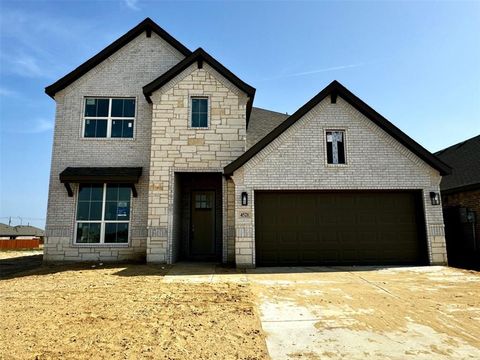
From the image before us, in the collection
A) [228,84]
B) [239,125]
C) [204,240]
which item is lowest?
[204,240]

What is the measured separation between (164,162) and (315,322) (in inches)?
314

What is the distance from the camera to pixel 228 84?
38.7 feet

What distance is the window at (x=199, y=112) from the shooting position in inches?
457

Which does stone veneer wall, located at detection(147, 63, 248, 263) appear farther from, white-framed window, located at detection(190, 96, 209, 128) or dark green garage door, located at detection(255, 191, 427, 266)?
dark green garage door, located at detection(255, 191, 427, 266)

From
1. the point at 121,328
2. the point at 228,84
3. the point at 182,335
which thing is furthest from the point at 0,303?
the point at 228,84

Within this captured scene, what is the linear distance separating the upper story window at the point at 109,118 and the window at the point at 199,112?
2.67 metres

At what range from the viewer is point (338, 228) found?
10.4 metres

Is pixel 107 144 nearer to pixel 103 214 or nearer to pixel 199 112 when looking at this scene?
pixel 103 214

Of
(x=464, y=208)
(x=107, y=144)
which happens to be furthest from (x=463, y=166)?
(x=107, y=144)

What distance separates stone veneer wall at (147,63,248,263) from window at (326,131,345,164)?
3.08 metres

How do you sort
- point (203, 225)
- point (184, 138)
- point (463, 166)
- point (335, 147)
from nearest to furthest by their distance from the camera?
1. point (335, 147)
2. point (184, 138)
3. point (203, 225)
4. point (463, 166)

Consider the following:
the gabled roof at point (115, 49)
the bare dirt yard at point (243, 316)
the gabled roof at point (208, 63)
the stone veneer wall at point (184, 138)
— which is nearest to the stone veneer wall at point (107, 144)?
the gabled roof at point (115, 49)

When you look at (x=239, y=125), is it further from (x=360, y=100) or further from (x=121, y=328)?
(x=121, y=328)

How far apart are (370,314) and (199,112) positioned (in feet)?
29.2
